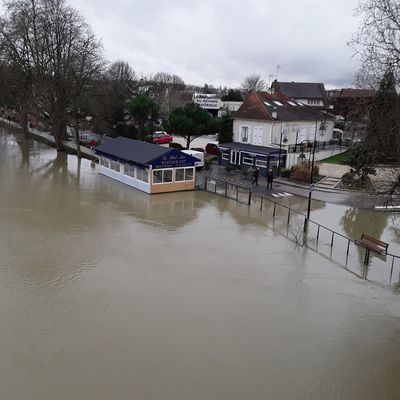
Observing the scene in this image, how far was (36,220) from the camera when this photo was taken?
63.5 feet

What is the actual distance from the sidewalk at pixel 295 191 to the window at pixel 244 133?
440 centimetres

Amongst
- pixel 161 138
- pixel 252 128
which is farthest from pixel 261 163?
pixel 161 138

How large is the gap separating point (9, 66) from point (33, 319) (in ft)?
112

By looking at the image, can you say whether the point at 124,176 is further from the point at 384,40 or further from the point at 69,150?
the point at 384,40

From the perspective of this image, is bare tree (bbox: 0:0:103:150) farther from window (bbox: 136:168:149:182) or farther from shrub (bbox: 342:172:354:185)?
shrub (bbox: 342:172:354:185)

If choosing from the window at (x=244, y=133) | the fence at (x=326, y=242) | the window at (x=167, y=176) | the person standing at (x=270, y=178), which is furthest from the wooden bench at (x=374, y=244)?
the window at (x=244, y=133)

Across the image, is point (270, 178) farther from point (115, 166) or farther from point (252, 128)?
point (115, 166)

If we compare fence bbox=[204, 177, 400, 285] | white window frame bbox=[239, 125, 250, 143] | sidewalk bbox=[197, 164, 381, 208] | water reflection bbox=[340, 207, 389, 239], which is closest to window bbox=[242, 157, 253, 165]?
sidewalk bbox=[197, 164, 381, 208]

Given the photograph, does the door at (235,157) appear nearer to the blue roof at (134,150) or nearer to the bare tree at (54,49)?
the blue roof at (134,150)

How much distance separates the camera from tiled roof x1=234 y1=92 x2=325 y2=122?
33312 mm

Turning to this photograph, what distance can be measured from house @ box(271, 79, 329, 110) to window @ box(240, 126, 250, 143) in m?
25.5

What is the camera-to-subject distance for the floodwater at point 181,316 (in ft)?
29.9

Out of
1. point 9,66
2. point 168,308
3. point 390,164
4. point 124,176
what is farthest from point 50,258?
point 9,66

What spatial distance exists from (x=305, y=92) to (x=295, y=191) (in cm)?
3613
